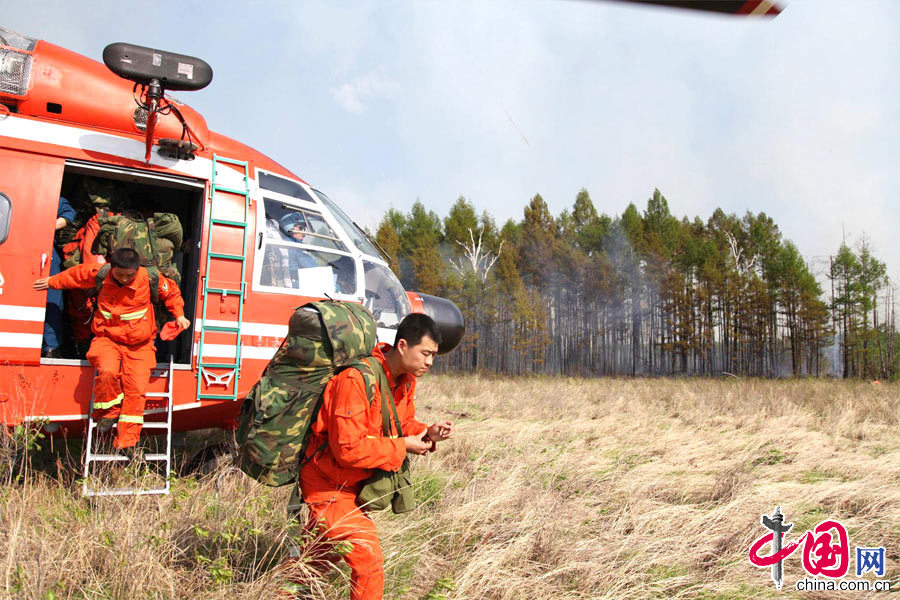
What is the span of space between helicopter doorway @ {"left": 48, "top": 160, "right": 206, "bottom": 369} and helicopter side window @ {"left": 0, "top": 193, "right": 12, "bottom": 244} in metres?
0.50

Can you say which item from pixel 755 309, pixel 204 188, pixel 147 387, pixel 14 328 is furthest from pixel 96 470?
pixel 755 309

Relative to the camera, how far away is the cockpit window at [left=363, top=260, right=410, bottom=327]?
19.0 ft

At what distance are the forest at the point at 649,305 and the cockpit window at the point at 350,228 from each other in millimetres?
25618

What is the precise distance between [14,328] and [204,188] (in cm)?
173

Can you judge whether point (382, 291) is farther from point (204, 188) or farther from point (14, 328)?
point (14, 328)

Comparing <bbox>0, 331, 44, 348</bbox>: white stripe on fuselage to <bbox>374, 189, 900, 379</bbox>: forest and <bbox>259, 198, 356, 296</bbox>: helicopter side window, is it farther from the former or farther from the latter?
<bbox>374, 189, 900, 379</bbox>: forest

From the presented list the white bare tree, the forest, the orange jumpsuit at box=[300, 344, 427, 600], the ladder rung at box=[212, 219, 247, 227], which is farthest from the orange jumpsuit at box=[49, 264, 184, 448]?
the white bare tree

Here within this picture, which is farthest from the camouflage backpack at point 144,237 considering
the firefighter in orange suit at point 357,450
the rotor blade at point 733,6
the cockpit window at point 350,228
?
the rotor blade at point 733,6

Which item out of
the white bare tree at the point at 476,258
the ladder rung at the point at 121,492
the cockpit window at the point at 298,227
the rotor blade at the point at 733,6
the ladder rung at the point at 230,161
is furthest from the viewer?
the white bare tree at the point at 476,258

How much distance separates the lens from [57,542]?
9.82 ft

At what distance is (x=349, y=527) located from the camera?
8.18 ft

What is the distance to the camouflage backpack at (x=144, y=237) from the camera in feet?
15.9

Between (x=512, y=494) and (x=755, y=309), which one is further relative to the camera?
(x=755, y=309)

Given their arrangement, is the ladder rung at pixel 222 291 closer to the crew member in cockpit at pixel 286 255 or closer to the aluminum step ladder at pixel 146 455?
the crew member in cockpit at pixel 286 255
